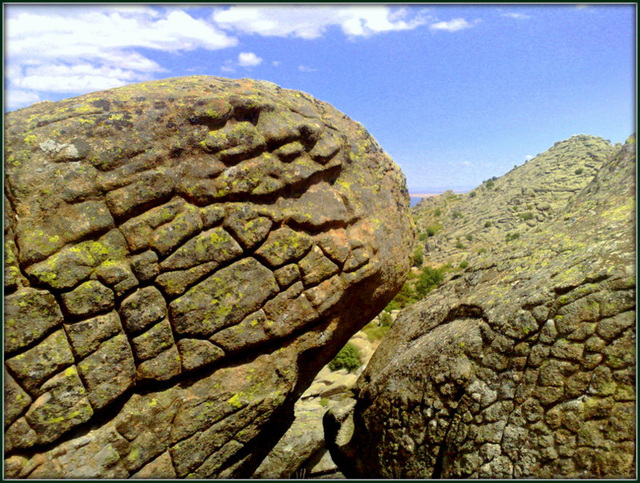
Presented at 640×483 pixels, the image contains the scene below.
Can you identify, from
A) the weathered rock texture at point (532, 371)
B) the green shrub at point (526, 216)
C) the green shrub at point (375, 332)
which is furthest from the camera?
the green shrub at point (526, 216)

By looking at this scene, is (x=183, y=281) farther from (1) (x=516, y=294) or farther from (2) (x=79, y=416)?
(1) (x=516, y=294)

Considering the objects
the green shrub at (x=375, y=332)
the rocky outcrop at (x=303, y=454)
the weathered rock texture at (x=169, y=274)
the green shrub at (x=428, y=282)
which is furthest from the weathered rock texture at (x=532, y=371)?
the green shrub at (x=428, y=282)

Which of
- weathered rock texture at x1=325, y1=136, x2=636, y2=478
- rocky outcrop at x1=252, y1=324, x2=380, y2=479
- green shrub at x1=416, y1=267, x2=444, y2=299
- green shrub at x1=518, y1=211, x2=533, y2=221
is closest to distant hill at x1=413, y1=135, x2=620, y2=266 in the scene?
green shrub at x1=518, y1=211, x2=533, y2=221

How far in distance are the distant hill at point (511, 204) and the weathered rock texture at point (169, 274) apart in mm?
41614

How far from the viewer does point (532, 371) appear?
6.95 metres

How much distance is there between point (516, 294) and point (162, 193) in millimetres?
6906

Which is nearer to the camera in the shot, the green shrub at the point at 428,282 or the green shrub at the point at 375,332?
the green shrub at the point at 375,332

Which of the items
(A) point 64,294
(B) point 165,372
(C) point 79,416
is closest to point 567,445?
(B) point 165,372

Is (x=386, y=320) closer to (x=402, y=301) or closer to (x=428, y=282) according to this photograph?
(x=402, y=301)

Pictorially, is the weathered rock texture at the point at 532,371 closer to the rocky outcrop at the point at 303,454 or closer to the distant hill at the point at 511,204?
the rocky outcrop at the point at 303,454

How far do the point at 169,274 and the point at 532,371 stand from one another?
6.54 meters

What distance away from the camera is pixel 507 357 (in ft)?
23.8

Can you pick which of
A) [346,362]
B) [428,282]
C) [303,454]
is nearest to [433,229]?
[428,282]

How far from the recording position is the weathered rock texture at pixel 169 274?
6.80 m
